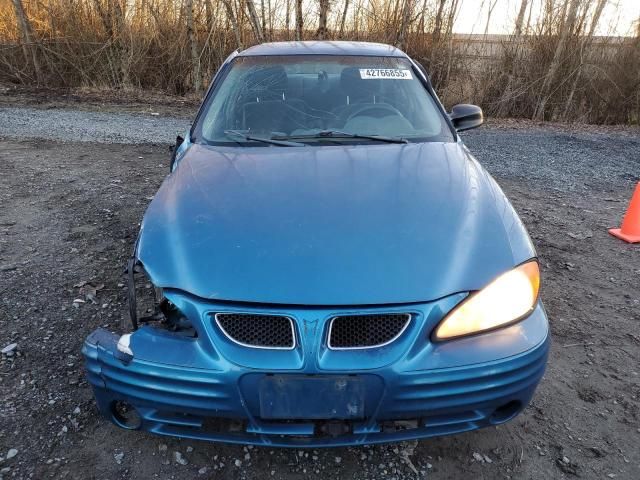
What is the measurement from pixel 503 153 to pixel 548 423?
5647 millimetres

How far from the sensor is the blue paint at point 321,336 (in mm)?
1638

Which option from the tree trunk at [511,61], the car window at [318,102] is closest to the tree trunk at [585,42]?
the tree trunk at [511,61]

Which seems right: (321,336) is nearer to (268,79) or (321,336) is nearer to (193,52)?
(268,79)

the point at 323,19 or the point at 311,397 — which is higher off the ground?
the point at 323,19

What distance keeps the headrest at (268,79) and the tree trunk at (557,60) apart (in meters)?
8.56

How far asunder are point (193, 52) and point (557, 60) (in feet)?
25.5

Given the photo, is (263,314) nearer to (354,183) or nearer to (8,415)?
(354,183)

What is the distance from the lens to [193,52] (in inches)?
427

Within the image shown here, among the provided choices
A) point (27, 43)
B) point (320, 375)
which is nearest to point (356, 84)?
point (320, 375)

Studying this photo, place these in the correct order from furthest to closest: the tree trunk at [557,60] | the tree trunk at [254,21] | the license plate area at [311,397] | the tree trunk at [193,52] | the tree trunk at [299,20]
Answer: the tree trunk at [299,20] → the tree trunk at [254,21] → the tree trunk at [193,52] → the tree trunk at [557,60] → the license plate area at [311,397]

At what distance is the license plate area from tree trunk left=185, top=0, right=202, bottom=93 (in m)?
10.5

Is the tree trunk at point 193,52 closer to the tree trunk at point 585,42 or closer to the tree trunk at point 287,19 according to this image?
the tree trunk at point 287,19

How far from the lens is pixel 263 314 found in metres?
1.68

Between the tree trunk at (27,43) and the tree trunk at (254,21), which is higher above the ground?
the tree trunk at (254,21)
